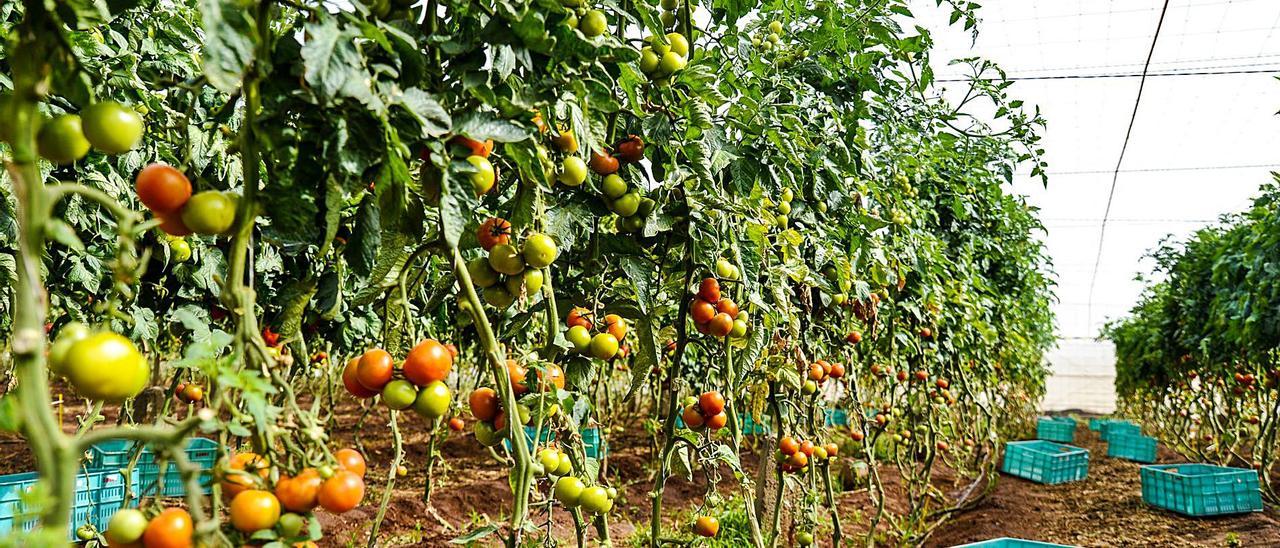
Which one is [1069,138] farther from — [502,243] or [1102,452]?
[502,243]

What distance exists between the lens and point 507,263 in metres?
1.08

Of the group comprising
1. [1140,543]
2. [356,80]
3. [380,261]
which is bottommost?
[1140,543]

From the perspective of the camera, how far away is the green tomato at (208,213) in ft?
2.18

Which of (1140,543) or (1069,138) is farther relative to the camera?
(1069,138)

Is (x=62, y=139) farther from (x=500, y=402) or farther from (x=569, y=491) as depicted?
(x=569, y=491)

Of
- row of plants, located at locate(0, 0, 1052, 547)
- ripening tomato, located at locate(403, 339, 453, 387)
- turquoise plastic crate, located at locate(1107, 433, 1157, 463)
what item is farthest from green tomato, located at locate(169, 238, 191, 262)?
turquoise plastic crate, located at locate(1107, 433, 1157, 463)

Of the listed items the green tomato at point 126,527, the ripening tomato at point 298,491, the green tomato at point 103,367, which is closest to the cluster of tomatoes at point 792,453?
the ripening tomato at point 298,491

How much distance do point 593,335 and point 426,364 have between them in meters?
0.52

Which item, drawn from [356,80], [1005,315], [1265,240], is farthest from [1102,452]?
[356,80]

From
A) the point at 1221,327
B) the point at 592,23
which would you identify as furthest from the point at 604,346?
the point at 1221,327

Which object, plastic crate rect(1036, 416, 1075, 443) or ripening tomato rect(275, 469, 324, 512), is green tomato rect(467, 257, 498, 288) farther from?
plastic crate rect(1036, 416, 1075, 443)

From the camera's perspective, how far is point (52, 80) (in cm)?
58

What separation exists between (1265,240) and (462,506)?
4557 mm

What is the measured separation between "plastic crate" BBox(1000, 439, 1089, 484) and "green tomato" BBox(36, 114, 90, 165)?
7.29 metres
